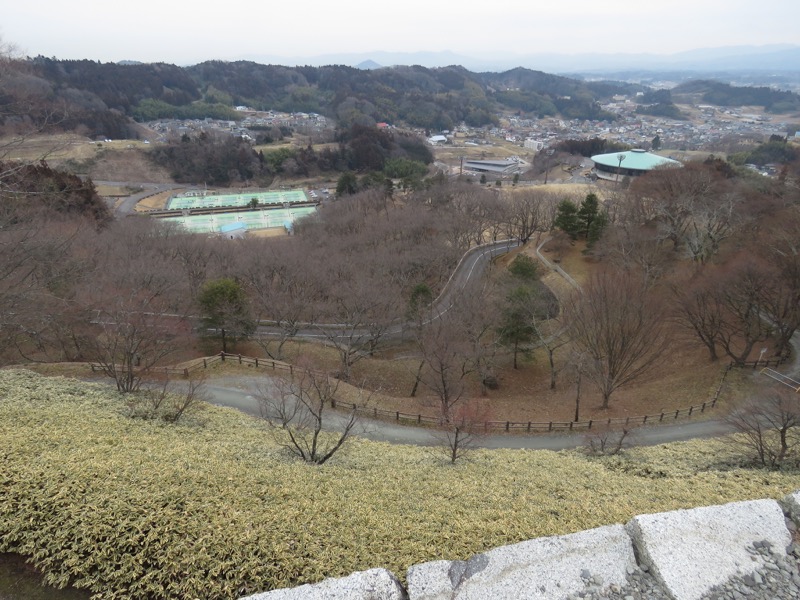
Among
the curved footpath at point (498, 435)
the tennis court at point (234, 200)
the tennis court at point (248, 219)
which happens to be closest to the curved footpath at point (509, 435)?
the curved footpath at point (498, 435)

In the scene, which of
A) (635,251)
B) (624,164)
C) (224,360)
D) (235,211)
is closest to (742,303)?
(635,251)

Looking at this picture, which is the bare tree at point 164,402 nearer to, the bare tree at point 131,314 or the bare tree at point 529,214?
the bare tree at point 131,314

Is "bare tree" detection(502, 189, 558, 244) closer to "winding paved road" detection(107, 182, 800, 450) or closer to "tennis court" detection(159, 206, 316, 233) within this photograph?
"winding paved road" detection(107, 182, 800, 450)

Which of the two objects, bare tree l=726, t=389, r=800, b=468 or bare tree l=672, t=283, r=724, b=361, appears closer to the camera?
bare tree l=726, t=389, r=800, b=468

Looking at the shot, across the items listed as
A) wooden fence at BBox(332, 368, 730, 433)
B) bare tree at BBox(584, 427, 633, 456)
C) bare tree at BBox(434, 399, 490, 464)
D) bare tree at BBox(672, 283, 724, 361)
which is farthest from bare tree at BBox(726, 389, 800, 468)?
bare tree at BBox(434, 399, 490, 464)

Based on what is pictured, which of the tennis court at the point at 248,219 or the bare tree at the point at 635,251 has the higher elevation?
the bare tree at the point at 635,251

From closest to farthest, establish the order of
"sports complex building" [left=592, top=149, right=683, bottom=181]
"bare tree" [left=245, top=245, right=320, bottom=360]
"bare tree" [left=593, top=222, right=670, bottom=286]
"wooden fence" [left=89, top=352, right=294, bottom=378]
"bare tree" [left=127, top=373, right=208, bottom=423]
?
"bare tree" [left=127, top=373, right=208, bottom=423]
"wooden fence" [left=89, top=352, right=294, bottom=378]
"bare tree" [left=245, top=245, right=320, bottom=360]
"bare tree" [left=593, top=222, right=670, bottom=286]
"sports complex building" [left=592, top=149, right=683, bottom=181]

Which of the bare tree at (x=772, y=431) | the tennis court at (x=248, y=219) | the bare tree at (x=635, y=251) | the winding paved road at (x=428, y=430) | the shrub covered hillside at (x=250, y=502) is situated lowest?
the tennis court at (x=248, y=219)
